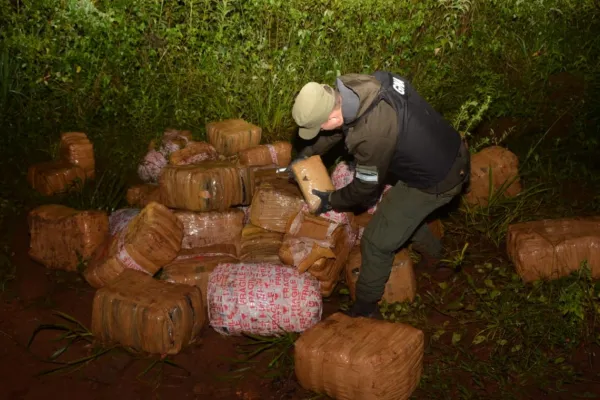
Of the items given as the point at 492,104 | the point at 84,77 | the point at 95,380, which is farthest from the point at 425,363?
the point at 84,77

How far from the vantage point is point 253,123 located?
6.04 meters

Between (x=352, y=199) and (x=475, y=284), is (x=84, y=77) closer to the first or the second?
(x=352, y=199)

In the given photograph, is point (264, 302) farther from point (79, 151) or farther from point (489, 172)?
point (79, 151)

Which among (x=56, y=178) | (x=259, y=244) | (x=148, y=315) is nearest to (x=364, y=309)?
(x=259, y=244)

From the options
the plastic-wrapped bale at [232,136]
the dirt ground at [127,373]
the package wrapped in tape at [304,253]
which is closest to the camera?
the dirt ground at [127,373]

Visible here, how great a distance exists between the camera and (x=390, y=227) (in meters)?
4.11

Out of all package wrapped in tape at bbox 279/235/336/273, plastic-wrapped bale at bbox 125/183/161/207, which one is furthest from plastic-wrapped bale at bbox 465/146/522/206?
plastic-wrapped bale at bbox 125/183/161/207

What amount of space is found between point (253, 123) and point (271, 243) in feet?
5.61

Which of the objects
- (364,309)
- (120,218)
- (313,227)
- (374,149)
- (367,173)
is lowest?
(364,309)

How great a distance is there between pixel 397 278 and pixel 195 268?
141cm

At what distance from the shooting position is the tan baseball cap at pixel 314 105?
3.55m

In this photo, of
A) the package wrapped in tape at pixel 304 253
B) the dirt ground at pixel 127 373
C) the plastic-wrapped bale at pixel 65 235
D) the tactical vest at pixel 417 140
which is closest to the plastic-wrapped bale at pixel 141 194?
the plastic-wrapped bale at pixel 65 235

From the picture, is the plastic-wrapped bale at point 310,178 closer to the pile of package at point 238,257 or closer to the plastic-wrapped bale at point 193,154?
the pile of package at point 238,257

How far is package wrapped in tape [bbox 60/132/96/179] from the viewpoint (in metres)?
5.55
